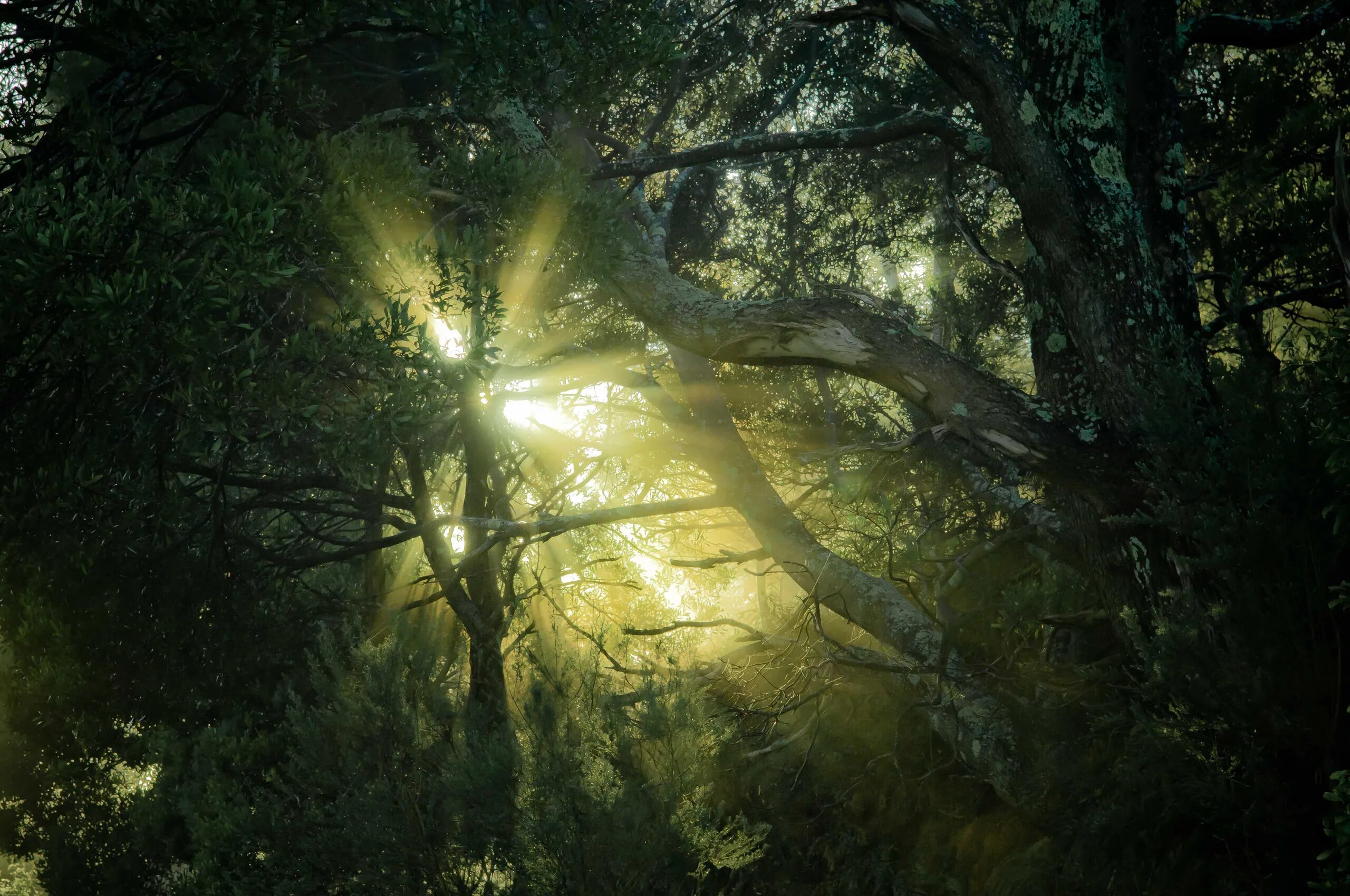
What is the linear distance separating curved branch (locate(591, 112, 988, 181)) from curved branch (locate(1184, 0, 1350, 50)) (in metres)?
1.27

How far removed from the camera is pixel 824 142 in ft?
19.7

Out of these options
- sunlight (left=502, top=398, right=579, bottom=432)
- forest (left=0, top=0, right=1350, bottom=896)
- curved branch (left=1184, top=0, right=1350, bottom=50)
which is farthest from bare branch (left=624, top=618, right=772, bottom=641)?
curved branch (left=1184, top=0, right=1350, bottom=50)

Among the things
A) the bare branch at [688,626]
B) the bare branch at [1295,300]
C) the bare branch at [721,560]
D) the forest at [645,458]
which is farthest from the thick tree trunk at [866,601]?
the bare branch at [1295,300]

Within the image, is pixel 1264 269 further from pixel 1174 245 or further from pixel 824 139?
pixel 824 139

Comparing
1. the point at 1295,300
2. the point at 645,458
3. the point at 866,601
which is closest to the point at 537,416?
the point at 645,458

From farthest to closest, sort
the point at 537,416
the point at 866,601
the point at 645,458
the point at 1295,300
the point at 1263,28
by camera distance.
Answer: the point at 537,416, the point at 645,458, the point at 866,601, the point at 1295,300, the point at 1263,28

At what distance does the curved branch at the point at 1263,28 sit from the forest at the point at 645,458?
3 centimetres

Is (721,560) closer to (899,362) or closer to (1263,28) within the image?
(899,362)

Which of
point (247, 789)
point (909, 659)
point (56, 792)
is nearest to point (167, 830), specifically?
point (247, 789)

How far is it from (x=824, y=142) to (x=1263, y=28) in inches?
98.0

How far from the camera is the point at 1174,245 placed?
16.0 ft

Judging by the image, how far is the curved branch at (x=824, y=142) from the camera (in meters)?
5.62

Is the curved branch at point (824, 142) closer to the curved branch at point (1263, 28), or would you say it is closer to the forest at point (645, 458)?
the forest at point (645, 458)

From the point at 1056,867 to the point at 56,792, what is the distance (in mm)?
10268
